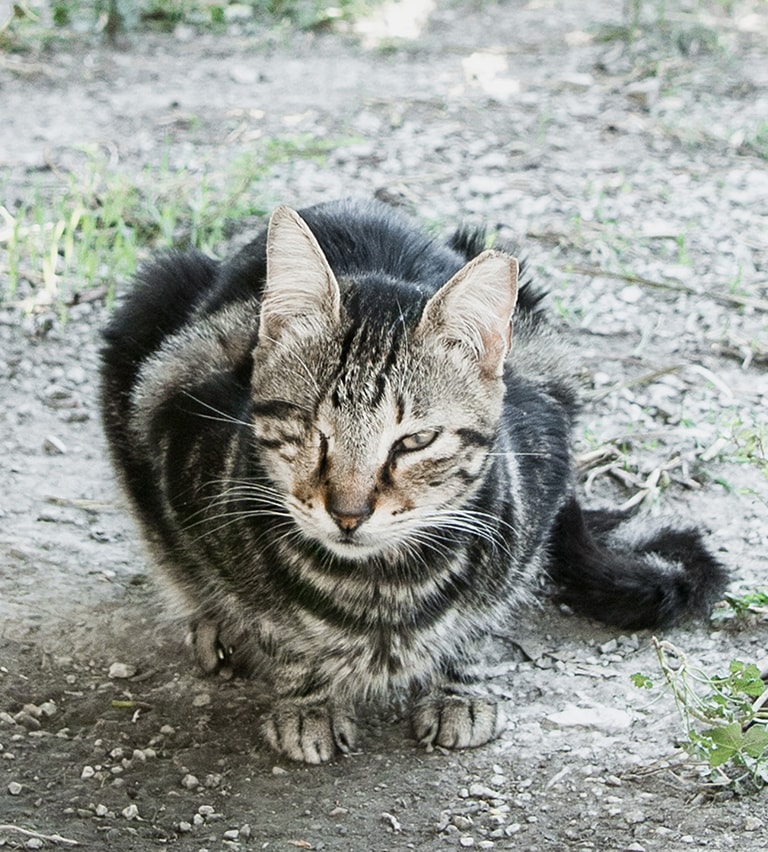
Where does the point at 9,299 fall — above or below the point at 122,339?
below

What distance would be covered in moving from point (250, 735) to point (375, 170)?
3.59 meters

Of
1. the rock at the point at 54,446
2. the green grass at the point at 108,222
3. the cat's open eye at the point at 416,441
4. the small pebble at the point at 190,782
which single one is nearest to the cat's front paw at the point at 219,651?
the small pebble at the point at 190,782

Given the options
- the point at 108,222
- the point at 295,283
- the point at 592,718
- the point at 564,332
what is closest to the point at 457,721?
the point at 592,718

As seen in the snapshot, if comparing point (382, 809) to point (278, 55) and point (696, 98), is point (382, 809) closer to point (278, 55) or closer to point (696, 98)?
point (696, 98)

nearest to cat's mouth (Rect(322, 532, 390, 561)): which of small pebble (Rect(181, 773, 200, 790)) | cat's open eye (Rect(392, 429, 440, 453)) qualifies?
cat's open eye (Rect(392, 429, 440, 453))

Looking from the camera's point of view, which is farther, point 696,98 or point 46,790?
point 696,98

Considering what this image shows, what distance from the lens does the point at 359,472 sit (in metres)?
2.65

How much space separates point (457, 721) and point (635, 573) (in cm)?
68

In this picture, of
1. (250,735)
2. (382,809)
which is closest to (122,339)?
(250,735)

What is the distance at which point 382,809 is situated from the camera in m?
2.83

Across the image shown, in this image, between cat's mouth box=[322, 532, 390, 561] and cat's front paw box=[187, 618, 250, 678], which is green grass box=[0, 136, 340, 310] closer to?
cat's front paw box=[187, 618, 250, 678]

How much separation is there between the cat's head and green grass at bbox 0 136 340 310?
89.7 inches

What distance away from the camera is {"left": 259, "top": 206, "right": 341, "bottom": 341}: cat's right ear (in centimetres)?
275

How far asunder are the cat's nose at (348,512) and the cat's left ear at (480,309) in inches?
16.4
